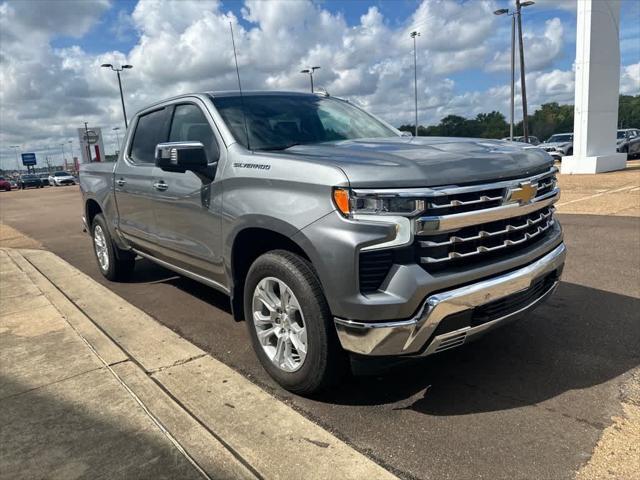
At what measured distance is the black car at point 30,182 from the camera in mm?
49156

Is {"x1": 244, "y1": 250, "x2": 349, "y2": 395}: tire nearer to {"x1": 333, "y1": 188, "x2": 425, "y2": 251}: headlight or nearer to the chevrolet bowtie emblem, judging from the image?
{"x1": 333, "y1": 188, "x2": 425, "y2": 251}: headlight

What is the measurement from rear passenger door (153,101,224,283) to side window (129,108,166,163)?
0.28m

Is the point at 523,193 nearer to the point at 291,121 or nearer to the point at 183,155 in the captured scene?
the point at 291,121

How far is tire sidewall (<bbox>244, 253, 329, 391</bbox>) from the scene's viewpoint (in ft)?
9.20

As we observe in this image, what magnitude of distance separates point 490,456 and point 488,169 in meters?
1.47

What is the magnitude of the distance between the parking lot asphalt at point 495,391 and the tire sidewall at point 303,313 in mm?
164

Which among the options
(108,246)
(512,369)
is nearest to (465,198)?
(512,369)

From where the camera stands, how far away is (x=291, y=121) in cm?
397

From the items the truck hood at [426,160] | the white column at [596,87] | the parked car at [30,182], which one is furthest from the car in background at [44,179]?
the truck hood at [426,160]

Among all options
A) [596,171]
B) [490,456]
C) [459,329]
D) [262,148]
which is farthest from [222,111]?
[596,171]

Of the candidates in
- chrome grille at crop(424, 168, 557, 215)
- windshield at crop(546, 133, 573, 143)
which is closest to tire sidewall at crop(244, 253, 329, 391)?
chrome grille at crop(424, 168, 557, 215)

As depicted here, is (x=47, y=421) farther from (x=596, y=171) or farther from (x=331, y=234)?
(x=596, y=171)

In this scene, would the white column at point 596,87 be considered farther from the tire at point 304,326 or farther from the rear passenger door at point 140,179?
the tire at point 304,326

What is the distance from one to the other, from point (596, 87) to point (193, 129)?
732 inches
